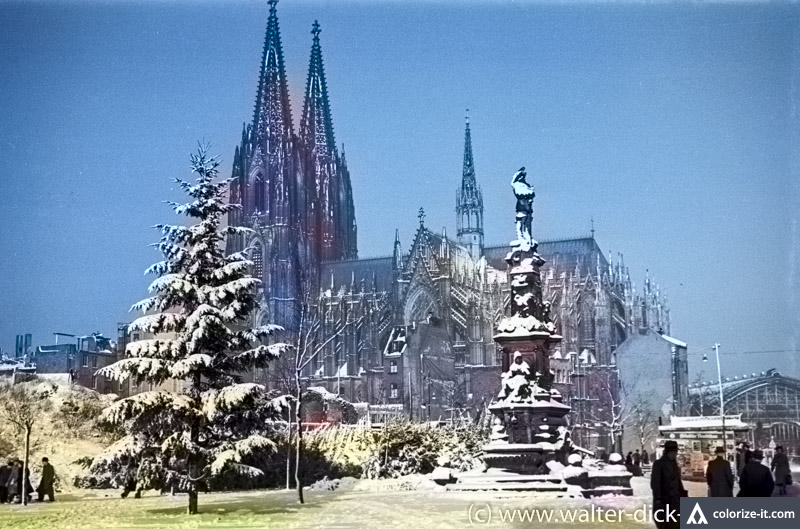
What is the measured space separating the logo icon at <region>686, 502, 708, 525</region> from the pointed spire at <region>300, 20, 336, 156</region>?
4.02 m

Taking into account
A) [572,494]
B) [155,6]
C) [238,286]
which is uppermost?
[155,6]

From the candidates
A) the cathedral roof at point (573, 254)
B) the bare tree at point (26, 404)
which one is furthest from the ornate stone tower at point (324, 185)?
the bare tree at point (26, 404)

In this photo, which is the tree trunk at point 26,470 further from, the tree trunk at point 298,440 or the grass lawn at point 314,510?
the tree trunk at point 298,440

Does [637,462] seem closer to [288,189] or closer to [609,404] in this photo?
[609,404]

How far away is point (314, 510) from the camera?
7934mm

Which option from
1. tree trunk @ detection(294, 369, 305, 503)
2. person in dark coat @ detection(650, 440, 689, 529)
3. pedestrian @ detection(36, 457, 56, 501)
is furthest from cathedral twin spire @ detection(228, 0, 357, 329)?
person in dark coat @ detection(650, 440, 689, 529)

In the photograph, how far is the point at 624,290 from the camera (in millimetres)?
8438

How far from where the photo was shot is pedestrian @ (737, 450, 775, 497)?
777 centimetres

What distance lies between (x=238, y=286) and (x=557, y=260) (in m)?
2.59

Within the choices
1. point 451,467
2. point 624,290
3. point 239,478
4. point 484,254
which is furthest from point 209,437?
point 624,290

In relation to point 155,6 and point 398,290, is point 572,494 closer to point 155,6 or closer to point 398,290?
point 398,290

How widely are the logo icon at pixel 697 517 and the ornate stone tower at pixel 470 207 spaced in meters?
2.60

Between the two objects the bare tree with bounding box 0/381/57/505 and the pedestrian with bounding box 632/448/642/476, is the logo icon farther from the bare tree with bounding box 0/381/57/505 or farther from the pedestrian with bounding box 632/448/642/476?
the bare tree with bounding box 0/381/57/505

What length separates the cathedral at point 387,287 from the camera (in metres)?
8.45
